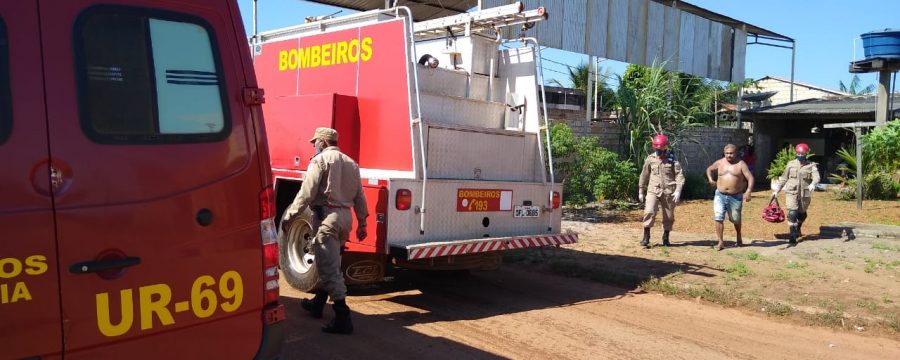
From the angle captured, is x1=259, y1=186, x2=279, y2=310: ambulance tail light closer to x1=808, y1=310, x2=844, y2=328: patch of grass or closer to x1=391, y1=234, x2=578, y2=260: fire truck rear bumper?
x1=391, y1=234, x2=578, y2=260: fire truck rear bumper

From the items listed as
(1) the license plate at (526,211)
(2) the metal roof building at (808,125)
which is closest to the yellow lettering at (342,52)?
(1) the license plate at (526,211)

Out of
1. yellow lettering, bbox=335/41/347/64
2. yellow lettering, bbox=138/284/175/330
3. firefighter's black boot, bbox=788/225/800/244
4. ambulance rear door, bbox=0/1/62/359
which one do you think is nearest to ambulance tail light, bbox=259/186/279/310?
yellow lettering, bbox=138/284/175/330

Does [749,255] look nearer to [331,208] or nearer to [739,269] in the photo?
[739,269]

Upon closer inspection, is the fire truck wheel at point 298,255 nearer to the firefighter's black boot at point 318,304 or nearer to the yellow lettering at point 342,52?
the firefighter's black boot at point 318,304

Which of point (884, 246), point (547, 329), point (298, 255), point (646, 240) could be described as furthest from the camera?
point (646, 240)

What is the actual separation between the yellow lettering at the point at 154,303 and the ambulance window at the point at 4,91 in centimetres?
81

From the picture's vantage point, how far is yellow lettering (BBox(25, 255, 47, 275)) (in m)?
2.58

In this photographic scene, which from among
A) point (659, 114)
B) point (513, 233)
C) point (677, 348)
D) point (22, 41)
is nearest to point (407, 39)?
point (513, 233)

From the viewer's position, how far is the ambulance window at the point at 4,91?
2572mm

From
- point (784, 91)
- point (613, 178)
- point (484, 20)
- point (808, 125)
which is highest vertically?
point (784, 91)

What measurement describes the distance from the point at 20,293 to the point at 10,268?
106mm

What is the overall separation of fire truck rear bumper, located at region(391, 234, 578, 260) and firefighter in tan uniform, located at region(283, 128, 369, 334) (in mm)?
600

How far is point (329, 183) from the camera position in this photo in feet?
18.6

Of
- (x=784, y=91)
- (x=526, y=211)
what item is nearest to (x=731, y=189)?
(x=526, y=211)
